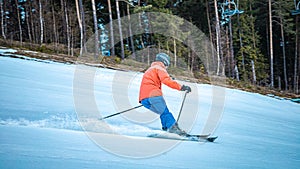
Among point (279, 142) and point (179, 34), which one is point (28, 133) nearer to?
point (279, 142)

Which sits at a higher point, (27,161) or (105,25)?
(105,25)

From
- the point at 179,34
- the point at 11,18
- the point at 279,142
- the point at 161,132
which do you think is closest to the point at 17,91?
the point at 161,132

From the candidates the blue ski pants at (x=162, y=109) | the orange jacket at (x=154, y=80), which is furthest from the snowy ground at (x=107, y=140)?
the orange jacket at (x=154, y=80)

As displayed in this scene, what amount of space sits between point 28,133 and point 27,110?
156 centimetres

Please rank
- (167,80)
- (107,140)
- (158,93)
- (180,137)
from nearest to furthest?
1. (107,140)
2. (180,137)
3. (167,80)
4. (158,93)

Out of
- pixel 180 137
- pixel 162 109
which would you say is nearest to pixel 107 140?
pixel 180 137

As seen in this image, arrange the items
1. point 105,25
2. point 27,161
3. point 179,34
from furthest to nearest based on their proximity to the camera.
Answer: point 105,25 < point 179,34 < point 27,161

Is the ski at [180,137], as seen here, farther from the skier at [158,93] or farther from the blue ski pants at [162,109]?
the blue ski pants at [162,109]

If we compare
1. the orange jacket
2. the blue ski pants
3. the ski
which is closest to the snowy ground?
the ski

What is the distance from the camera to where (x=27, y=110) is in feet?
14.6

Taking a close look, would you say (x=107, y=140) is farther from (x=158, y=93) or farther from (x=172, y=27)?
(x=172, y=27)

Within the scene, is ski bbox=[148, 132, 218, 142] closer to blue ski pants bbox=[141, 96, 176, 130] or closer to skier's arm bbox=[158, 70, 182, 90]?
blue ski pants bbox=[141, 96, 176, 130]

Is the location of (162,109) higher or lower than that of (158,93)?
lower

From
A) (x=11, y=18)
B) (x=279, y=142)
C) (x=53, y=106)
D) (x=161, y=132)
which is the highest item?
(x=11, y=18)
